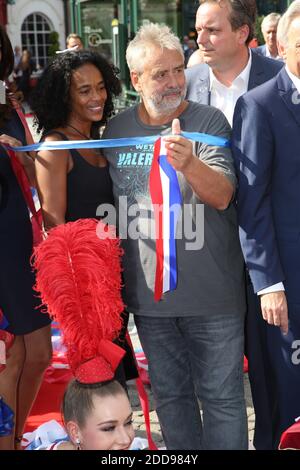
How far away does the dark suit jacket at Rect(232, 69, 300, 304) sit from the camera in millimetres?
2561

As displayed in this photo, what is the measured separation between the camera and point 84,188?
2.77 meters

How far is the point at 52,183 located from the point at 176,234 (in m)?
0.48

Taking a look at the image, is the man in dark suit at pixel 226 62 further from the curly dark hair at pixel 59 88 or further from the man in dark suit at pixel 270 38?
the man in dark suit at pixel 270 38

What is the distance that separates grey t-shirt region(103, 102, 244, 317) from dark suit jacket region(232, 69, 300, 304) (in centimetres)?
6

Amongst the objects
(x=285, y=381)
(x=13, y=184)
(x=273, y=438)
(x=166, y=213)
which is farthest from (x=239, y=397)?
(x=13, y=184)

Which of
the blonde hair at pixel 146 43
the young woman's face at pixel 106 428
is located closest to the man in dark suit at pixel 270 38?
the blonde hair at pixel 146 43

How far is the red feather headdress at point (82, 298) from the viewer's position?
2287 millimetres

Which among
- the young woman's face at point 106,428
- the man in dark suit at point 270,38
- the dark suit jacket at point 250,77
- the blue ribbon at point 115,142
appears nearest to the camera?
the young woman's face at point 106,428

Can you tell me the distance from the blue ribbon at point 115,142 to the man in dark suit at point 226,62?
82 cm

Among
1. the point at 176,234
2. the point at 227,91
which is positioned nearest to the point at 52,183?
the point at 176,234

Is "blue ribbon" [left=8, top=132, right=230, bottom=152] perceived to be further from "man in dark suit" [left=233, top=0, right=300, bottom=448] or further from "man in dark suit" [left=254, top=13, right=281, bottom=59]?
"man in dark suit" [left=254, top=13, right=281, bottom=59]

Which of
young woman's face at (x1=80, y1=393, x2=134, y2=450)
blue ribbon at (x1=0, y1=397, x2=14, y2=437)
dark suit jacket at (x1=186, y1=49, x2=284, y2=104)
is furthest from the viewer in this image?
dark suit jacket at (x1=186, y1=49, x2=284, y2=104)

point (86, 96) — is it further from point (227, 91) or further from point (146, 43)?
point (227, 91)

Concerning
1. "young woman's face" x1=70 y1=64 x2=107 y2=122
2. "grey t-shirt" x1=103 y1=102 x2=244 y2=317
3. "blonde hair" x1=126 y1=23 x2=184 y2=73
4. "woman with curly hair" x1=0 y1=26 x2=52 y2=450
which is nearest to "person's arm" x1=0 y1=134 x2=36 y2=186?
"woman with curly hair" x1=0 y1=26 x2=52 y2=450
